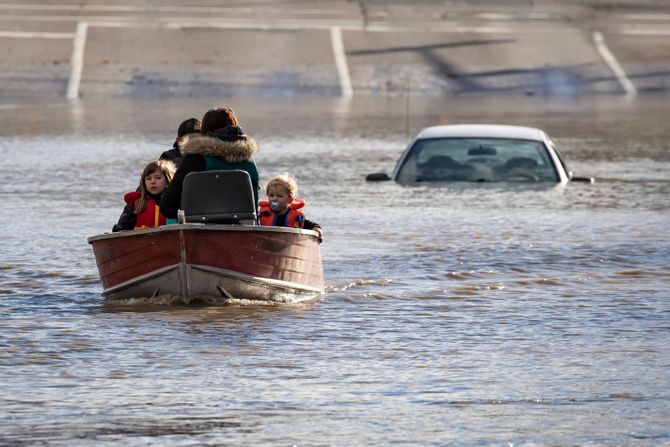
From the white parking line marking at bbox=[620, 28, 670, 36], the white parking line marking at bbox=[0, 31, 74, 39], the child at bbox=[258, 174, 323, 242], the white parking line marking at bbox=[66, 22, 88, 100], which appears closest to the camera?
the child at bbox=[258, 174, 323, 242]

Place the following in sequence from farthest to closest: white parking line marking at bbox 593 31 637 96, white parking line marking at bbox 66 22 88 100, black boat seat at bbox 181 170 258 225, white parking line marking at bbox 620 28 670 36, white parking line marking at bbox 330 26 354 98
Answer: white parking line marking at bbox 620 28 670 36 < white parking line marking at bbox 593 31 637 96 < white parking line marking at bbox 330 26 354 98 < white parking line marking at bbox 66 22 88 100 < black boat seat at bbox 181 170 258 225

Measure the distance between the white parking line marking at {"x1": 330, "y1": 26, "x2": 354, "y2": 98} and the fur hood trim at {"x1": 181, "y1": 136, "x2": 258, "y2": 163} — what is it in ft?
111

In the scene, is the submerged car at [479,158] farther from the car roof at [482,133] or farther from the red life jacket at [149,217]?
the red life jacket at [149,217]

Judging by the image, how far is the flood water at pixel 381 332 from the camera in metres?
9.51

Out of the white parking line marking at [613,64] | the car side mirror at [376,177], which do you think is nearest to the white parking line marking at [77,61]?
the white parking line marking at [613,64]

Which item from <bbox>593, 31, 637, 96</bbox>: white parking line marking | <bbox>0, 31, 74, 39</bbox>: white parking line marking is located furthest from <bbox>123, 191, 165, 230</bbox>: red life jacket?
<bbox>0, 31, 74, 39</bbox>: white parking line marking

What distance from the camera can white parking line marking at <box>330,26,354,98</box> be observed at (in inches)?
1906

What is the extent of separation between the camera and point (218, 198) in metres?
13.4

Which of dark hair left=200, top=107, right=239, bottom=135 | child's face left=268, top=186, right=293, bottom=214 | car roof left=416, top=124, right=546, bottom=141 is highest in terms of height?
dark hair left=200, top=107, right=239, bottom=135

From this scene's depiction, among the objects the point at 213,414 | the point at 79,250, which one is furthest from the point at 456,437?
the point at 79,250

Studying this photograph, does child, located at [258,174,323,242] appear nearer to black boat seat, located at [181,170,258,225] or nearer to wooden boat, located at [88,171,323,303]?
wooden boat, located at [88,171,323,303]

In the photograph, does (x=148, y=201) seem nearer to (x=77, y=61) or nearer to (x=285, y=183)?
(x=285, y=183)

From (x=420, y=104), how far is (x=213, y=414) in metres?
35.7

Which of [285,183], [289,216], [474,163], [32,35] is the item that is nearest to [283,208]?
[289,216]
